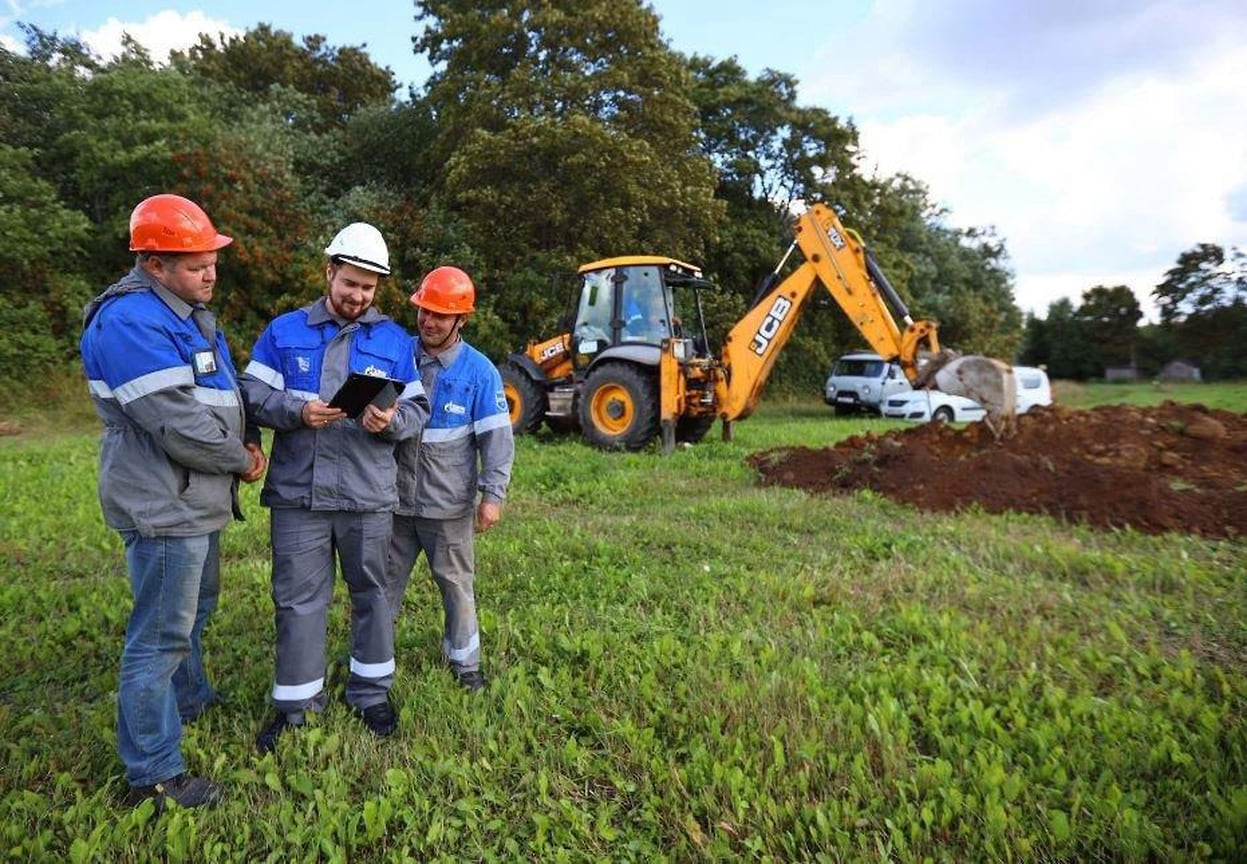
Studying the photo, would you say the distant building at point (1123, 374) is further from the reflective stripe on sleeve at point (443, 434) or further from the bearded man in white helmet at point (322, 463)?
the bearded man in white helmet at point (322, 463)

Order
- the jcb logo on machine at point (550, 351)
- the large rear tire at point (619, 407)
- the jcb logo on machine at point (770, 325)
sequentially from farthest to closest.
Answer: the jcb logo on machine at point (550, 351) → the jcb logo on machine at point (770, 325) → the large rear tire at point (619, 407)

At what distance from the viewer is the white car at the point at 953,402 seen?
17.2 metres

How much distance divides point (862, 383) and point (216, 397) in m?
18.6

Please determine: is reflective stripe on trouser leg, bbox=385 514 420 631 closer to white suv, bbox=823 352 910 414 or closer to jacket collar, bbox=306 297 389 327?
jacket collar, bbox=306 297 389 327

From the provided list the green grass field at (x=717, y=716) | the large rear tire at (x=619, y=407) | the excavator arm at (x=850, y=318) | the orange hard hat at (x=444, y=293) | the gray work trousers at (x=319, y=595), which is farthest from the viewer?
the large rear tire at (x=619, y=407)

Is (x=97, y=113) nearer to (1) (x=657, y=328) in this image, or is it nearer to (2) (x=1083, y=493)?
(1) (x=657, y=328)

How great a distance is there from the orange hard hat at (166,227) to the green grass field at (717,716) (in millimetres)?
1743

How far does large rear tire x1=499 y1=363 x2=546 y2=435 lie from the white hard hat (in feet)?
26.7

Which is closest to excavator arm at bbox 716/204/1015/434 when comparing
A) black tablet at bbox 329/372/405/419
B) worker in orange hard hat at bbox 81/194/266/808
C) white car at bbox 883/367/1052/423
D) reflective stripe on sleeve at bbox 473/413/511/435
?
reflective stripe on sleeve at bbox 473/413/511/435

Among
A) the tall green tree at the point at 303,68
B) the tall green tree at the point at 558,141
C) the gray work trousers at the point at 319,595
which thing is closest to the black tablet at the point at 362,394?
the gray work trousers at the point at 319,595

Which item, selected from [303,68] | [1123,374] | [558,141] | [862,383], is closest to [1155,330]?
[1123,374]

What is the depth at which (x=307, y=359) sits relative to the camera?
9.53 ft

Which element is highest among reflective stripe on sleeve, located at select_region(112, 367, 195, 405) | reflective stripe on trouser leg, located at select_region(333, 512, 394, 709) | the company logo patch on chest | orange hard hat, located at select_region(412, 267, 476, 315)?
orange hard hat, located at select_region(412, 267, 476, 315)

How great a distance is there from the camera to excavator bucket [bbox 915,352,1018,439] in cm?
800
